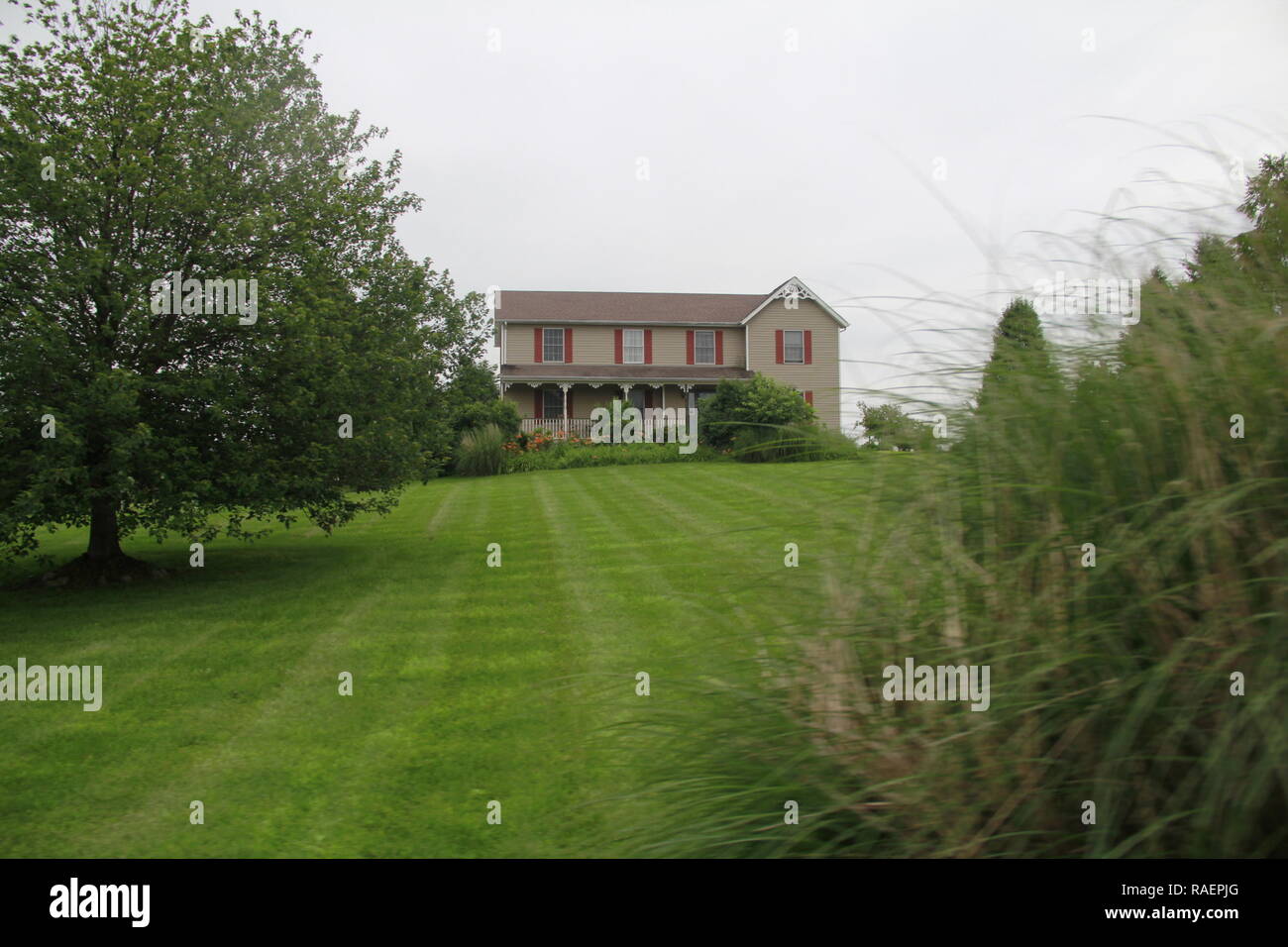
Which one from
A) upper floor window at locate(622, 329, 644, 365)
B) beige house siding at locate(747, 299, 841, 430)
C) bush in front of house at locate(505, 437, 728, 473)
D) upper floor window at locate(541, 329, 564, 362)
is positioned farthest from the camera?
upper floor window at locate(622, 329, 644, 365)

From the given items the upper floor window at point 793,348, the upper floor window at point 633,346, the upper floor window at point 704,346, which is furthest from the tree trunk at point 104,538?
the upper floor window at point 793,348

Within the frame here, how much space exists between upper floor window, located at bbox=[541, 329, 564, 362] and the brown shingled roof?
48 centimetres

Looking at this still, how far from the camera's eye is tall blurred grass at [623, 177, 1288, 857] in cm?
231

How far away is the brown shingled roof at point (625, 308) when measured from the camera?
33.6 m

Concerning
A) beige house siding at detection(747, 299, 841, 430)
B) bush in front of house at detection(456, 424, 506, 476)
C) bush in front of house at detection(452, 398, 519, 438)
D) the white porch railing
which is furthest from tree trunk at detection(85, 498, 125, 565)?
beige house siding at detection(747, 299, 841, 430)

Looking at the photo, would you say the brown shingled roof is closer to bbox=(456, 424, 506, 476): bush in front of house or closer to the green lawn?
bbox=(456, 424, 506, 476): bush in front of house

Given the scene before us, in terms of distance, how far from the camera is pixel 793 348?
108 ft

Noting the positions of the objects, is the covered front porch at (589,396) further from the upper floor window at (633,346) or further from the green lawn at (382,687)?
the green lawn at (382,687)

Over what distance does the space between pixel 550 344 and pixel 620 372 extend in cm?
315

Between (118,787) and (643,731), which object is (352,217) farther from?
(643,731)

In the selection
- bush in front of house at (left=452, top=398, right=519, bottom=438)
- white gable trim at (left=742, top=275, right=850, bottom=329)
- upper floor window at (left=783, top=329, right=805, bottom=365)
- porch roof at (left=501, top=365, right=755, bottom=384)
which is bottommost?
bush in front of house at (left=452, top=398, right=519, bottom=438)

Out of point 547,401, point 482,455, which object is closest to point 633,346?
point 547,401

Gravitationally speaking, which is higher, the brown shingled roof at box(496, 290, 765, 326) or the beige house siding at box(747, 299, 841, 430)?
the brown shingled roof at box(496, 290, 765, 326)

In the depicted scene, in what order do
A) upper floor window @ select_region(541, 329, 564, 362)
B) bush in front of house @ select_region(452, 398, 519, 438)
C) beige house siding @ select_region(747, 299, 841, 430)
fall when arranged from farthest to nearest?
upper floor window @ select_region(541, 329, 564, 362) < beige house siding @ select_region(747, 299, 841, 430) < bush in front of house @ select_region(452, 398, 519, 438)
